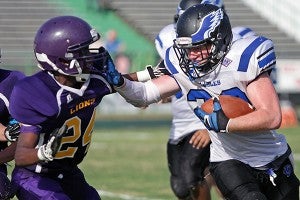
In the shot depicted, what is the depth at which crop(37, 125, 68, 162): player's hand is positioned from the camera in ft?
14.0

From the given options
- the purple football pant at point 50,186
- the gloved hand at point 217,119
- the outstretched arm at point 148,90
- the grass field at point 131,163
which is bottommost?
the grass field at point 131,163

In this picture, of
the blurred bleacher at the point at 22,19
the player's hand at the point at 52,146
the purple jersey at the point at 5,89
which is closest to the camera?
the player's hand at the point at 52,146

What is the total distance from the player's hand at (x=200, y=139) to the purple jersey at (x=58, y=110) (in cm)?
207

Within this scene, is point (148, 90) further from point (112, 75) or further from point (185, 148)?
point (185, 148)

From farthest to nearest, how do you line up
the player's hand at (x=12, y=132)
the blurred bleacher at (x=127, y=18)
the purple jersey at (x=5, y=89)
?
1. the blurred bleacher at (x=127, y=18)
2. the purple jersey at (x=5, y=89)
3. the player's hand at (x=12, y=132)

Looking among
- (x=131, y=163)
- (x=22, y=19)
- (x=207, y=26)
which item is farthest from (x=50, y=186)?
(x=22, y=19)

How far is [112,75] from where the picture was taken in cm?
471

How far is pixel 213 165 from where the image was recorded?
499cm

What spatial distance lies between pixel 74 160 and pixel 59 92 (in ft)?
1.43

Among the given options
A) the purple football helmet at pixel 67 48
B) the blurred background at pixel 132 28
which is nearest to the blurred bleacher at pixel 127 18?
the blurred background at pixel 132 28

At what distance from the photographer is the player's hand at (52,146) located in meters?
4.26

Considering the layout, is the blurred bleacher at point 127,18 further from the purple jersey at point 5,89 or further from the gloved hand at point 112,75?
the gloved hand at point 112,75

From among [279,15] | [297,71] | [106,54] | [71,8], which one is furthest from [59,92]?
[279,15]

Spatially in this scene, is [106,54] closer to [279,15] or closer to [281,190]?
[281,190]
